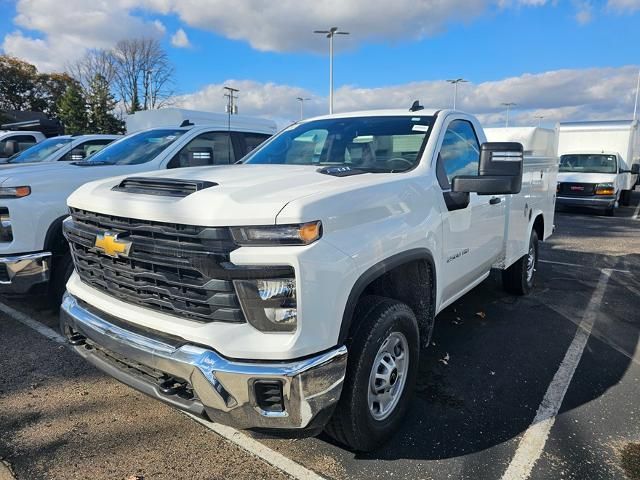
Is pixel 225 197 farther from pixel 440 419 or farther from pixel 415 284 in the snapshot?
pixel 440 419

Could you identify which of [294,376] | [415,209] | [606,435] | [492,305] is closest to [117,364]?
[294,376]

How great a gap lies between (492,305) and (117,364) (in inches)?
164

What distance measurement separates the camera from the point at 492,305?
5.37m

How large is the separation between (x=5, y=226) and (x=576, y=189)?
1437cm

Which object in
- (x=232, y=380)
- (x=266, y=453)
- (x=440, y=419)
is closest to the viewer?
(x=232, y=380)

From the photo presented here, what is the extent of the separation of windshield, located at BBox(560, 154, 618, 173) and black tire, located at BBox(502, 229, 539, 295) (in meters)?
10.6

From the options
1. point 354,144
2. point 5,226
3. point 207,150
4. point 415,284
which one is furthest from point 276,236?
point 207,150

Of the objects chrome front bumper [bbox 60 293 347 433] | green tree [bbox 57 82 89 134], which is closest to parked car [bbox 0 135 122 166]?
chrome front bumper [bbox 60 293 347 433]

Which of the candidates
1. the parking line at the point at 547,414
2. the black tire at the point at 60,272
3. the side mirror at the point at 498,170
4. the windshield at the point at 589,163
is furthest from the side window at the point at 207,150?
the windshield at the point at 589,163

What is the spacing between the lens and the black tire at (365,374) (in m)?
2.40

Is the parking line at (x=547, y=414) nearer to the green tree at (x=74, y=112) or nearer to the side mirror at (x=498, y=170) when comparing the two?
the side mirror at (x=498, y=170)

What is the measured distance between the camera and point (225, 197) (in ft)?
7.21

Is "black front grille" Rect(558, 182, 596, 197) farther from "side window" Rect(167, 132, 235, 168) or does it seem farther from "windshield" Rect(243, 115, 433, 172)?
"windshield" Rect(243, 115, 433, 172)

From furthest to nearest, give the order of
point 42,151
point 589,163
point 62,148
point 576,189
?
1. point 589,163
2. point 576,189
3. point 42,151
4. point 62,148
